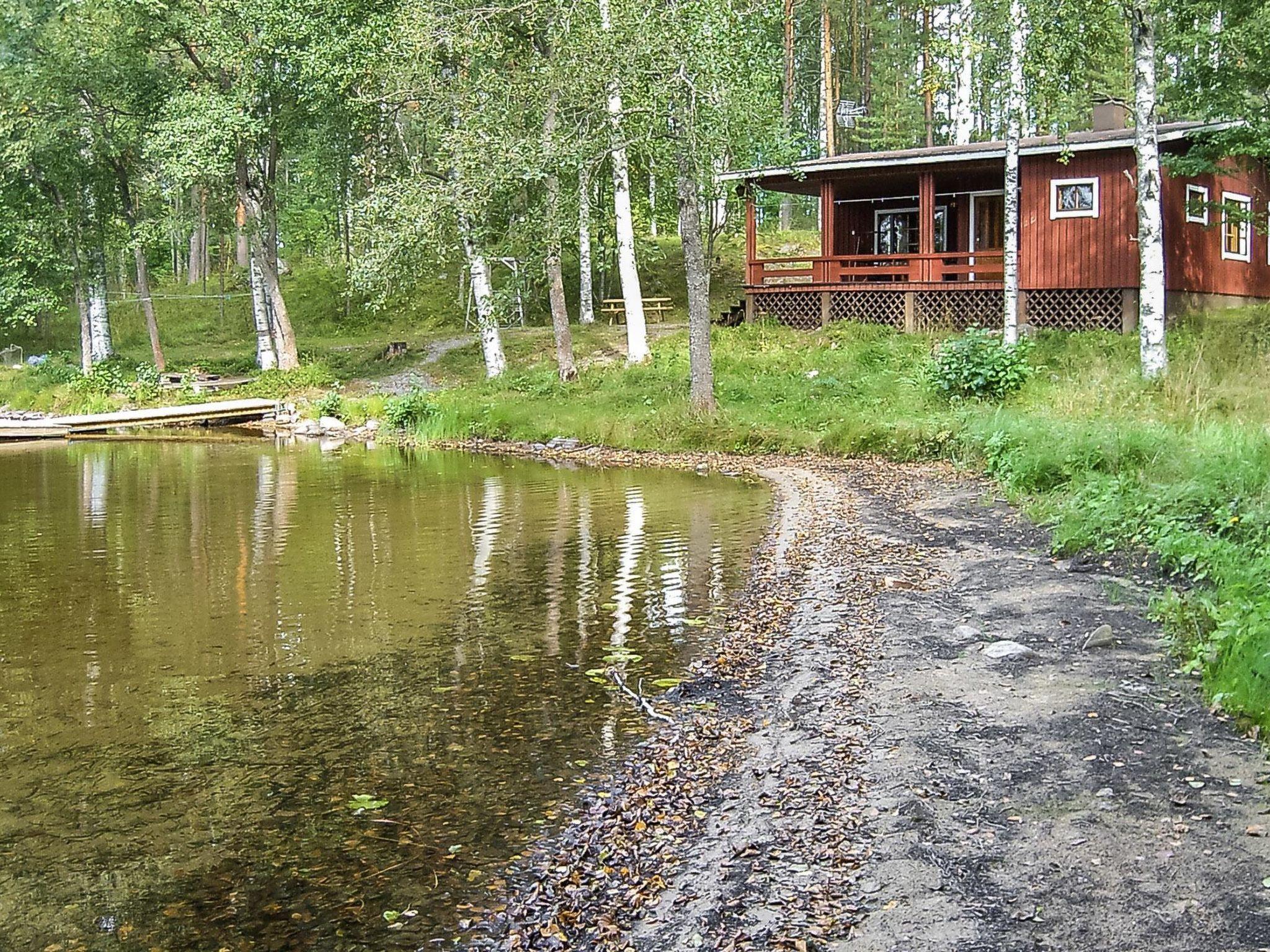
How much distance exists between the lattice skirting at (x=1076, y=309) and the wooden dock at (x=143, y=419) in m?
17.8

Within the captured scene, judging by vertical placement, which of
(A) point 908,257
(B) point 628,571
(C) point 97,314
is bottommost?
(B) point 628,571

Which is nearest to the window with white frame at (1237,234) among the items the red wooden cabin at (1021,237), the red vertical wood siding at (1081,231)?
the red wooden cabin at (1021,237)

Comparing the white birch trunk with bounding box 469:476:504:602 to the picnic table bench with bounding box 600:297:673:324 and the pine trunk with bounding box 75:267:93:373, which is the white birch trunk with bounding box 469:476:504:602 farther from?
the pine trunk with bounding box 75:267:93:373

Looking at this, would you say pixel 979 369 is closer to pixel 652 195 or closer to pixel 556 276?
pixel 556 276

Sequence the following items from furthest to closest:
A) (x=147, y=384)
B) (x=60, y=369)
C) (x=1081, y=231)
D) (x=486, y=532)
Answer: (x=60, y=369), (x=147, y=384), (x=1081, y=231), (x=486, y=532)

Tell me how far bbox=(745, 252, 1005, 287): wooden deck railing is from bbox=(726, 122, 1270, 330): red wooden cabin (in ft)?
0.15

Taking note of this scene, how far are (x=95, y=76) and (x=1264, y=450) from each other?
3188cm

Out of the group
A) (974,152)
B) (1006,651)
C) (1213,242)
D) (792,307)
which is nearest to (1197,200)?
(1213,242)

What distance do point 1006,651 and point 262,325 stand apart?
3029cm

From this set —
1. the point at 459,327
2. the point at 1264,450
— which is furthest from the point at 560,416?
the point at 459,327

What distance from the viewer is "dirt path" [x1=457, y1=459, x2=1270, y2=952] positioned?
4.25 meters

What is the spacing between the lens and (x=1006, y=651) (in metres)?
7.34

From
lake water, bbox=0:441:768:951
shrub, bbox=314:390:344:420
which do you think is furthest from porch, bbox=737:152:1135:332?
lake water, bbox=0:441:768:951

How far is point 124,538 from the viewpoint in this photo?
13711 mm
